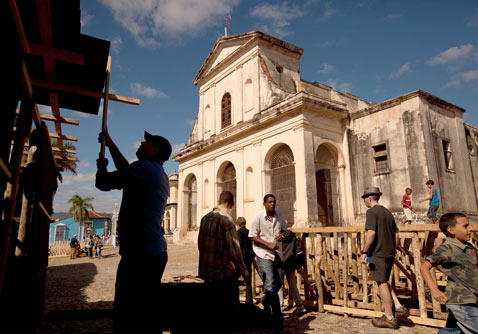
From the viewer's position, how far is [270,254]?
4.53 metres

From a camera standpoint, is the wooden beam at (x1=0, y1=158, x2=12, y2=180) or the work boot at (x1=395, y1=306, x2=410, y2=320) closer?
the wooden beam at (x1=0, y1=158, x2=12, y2=180)

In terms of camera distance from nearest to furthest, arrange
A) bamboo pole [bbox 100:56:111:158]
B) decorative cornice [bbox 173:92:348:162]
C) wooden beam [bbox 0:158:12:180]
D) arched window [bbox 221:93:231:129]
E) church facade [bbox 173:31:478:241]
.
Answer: wooden beam [bbox 0:158:12:180] → bamboo pole [bbox 100:56:111:158] → church facade [bbox 173:31:478:241] → decorative cornice [bbox 173:92:348:162] → arched window [bbox 221:93:231:129]

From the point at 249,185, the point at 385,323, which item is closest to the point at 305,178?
the point at 249,185

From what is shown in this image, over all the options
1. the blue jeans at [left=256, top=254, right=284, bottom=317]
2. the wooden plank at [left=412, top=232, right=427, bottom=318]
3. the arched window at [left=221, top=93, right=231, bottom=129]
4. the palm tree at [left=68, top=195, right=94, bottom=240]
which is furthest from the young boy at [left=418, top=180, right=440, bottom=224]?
the palm tree at [left=68, top=195, right=94, bottom=240]

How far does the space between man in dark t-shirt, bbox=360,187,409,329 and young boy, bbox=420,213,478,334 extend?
129 cm

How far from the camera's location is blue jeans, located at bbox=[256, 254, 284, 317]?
13.7 feet

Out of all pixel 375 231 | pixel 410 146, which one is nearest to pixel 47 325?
pixel 375 231

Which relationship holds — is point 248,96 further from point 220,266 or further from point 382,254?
point 220,266

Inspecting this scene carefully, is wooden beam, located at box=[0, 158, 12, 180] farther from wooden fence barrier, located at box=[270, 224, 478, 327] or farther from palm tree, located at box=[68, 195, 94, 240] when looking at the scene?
palm tree, located at box=[68, 195, 94, 240]

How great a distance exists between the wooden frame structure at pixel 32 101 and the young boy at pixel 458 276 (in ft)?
11.9

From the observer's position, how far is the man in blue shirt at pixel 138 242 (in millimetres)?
2232

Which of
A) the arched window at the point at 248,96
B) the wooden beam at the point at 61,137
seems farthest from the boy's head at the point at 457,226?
the arched window at the point at 248,96

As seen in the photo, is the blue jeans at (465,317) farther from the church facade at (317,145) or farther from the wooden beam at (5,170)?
the church facade at (317,145)

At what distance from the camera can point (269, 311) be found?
4.29 metres
